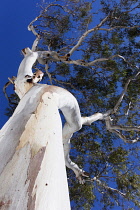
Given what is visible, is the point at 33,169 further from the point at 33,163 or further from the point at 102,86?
the point at 102,86

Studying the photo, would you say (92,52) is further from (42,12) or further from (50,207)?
(50,207)

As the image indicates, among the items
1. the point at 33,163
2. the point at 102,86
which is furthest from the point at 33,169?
the point at 102,86

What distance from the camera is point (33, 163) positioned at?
94 centimetres

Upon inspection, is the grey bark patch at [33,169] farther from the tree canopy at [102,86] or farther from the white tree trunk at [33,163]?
the tree canopy at [102,86]

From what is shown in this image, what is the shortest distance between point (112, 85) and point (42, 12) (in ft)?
7.99

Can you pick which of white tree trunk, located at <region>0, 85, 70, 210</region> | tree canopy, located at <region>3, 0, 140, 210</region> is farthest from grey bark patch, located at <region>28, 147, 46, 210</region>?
tree canopy, located at <region>3, 0, 140, 210</region>

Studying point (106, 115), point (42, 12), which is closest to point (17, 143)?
point (106, 115)

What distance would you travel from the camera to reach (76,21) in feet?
19.3

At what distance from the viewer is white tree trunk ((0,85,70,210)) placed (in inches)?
30.9

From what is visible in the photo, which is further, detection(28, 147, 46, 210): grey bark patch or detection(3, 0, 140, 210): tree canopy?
detection(3, 0, 140, 210): tree canopy

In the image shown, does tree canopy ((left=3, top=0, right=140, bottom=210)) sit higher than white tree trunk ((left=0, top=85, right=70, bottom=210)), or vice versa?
tree canopy ((left=3, top=0, right=140, bottom=210))

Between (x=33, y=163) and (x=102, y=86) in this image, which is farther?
(x=102, y=86)

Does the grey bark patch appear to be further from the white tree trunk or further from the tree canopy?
the tree canopy

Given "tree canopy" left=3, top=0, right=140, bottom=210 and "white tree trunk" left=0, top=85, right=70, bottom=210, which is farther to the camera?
"tree canopy" left=3, top=0, right=140, bottom=210
